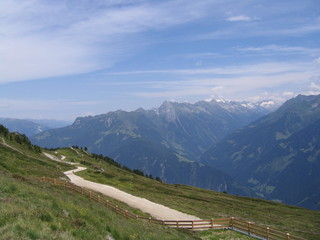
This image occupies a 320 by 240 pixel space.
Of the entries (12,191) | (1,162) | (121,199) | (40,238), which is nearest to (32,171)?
(1,162)

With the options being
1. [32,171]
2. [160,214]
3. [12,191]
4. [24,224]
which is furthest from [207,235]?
[32,171]

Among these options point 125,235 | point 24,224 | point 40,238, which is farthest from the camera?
point 125,235

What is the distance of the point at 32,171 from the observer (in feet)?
195

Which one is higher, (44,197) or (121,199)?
(44,197)

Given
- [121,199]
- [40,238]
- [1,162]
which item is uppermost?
[40,238]

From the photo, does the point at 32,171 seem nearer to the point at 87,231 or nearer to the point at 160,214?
the point at 160,214

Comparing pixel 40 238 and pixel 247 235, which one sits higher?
pixel 40 238

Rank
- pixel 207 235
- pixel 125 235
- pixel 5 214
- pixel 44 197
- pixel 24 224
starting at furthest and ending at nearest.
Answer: pixel 207 235
pixel 44 197
pixel 125 235
pixel 5 214
pixel 24 224

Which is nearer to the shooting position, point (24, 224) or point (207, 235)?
point (24, 224)

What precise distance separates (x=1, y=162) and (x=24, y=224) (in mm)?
50552

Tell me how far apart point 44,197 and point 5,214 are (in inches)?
380

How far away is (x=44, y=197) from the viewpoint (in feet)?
85.7

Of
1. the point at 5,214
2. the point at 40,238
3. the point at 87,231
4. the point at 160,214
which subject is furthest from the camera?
the point at 160,214

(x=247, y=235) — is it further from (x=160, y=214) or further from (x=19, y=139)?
(x=19, y=139)
